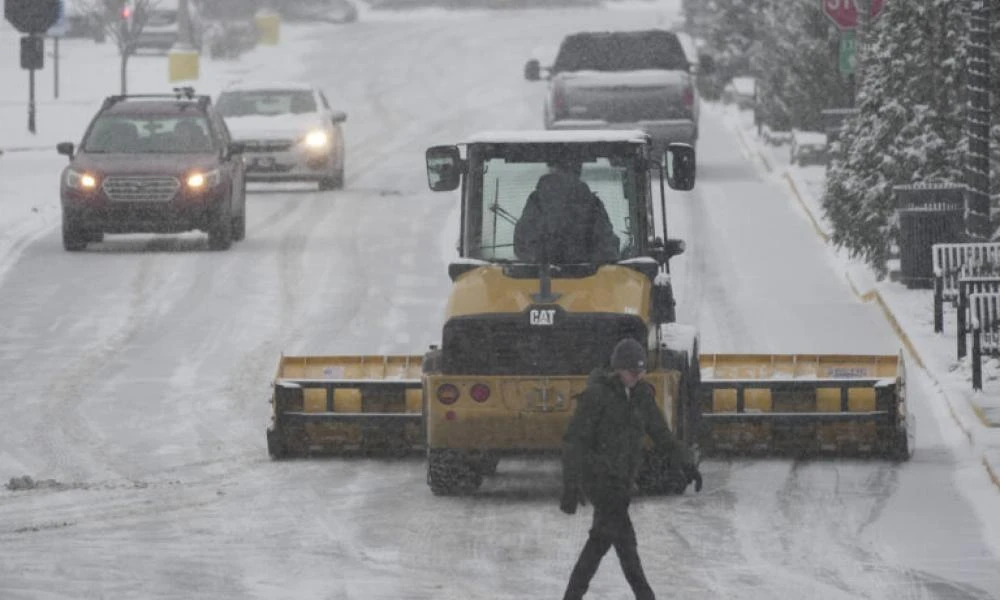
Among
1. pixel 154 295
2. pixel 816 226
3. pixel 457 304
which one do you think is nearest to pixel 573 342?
pixel 457 304

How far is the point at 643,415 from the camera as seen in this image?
11344 millimetres

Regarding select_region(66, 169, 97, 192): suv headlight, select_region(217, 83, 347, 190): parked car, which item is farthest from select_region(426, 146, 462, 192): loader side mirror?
select_region(217, 83, 347, 190): parked car

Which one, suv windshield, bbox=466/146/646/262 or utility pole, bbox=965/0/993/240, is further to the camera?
utility pole, bbox=965/0/993/240

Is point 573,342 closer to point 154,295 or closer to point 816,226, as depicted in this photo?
point 154,295

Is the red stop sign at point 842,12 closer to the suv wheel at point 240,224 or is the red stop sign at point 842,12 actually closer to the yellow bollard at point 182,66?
the suv wheel at point 240,224

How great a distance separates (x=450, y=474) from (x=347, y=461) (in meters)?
1.77

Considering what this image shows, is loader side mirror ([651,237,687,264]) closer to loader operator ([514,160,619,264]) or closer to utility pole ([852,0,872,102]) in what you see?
loader operator ([514,160,619,264])

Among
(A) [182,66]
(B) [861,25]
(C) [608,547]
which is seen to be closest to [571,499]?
(C) [608,547]

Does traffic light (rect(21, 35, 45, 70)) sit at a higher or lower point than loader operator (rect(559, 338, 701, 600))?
higher

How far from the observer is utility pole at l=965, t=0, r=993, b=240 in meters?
23.1

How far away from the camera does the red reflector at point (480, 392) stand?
48.3 feet

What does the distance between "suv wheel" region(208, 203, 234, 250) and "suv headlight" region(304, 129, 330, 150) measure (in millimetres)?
7253

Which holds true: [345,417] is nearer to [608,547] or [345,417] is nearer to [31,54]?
[608,547]

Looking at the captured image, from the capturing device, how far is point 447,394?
48.5 feet
